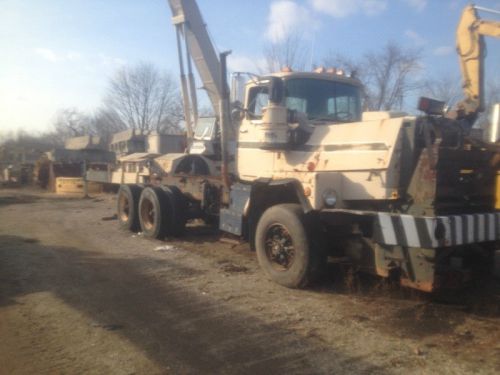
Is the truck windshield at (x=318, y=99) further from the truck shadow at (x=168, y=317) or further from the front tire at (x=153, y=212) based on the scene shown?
the front tire at (x=153, y=212)

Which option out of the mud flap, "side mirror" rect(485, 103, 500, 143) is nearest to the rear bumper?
the mud flap

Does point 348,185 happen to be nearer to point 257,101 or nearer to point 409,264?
point 409,264

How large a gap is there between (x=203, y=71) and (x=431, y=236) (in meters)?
8.48

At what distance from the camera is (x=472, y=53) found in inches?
307

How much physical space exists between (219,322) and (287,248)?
169 centimetres

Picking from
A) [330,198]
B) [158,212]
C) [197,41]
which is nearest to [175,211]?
[158,212]

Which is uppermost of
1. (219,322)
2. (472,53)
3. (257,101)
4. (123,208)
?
(472,53)

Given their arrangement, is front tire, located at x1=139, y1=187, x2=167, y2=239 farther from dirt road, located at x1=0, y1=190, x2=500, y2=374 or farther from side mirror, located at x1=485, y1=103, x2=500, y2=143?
side mirror, located at x1=485, y1=103, x2=500, y2=143

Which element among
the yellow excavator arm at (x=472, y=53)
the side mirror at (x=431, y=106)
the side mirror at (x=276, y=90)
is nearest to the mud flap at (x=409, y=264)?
the side mirror at (x=431, y=106)

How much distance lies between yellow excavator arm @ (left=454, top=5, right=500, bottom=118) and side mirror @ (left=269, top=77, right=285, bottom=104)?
2.97m

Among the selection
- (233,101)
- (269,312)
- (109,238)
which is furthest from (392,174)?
(109,238)

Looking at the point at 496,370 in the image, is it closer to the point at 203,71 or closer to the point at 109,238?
the point at 109,238

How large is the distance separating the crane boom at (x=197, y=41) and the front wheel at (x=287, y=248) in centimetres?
609

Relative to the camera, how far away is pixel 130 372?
3854mm
